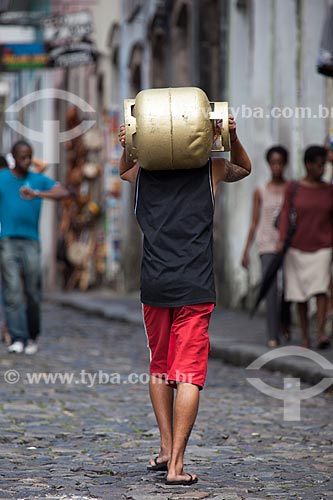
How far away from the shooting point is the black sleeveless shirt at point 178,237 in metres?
6.01

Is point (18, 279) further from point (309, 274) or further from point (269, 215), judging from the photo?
point (309, 274)

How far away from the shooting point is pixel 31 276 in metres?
11.7

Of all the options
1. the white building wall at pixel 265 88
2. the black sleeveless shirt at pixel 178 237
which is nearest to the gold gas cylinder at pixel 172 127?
the black sleeveless shirt at pixel 178 237

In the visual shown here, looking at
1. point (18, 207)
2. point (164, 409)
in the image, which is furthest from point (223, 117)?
point (18, 207)

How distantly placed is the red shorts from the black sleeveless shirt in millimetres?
60

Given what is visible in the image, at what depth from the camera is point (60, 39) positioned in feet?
81.9

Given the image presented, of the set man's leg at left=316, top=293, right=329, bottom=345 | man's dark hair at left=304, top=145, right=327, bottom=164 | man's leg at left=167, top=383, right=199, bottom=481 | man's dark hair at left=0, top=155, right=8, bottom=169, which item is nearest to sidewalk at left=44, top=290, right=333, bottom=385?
man's leg at left=316, top=293, right=329, bottom=345

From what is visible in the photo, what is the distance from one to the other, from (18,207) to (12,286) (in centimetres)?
67

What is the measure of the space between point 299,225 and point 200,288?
17.8 feet

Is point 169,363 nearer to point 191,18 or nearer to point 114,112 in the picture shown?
point 191,18

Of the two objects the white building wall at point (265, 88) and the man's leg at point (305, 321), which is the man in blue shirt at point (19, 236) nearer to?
the man's leg at point (305, 321)

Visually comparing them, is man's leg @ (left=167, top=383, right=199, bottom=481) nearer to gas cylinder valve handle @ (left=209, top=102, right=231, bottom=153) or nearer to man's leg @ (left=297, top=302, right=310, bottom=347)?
gas cylinder valve handle @ (left=209, top=102, right=231, bottom=153)

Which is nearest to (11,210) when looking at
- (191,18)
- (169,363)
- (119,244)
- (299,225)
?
(299,225)

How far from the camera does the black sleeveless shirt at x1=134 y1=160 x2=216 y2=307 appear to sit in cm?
601
